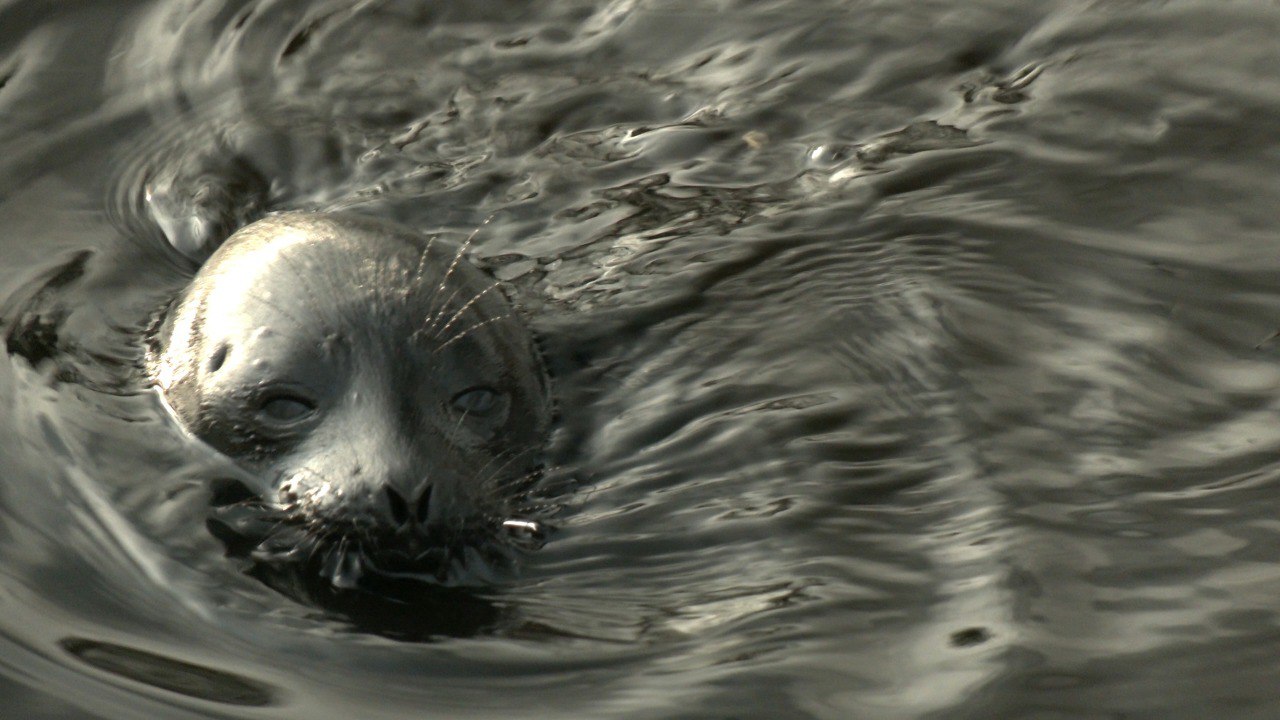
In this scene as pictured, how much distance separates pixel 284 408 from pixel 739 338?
4.77 ft

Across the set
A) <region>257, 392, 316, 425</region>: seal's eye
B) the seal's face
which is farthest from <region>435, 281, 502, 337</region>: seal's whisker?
<region>257, 392, 316, 425</region>: seal's eye

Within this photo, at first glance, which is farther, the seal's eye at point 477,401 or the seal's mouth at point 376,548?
the seal's eye at point 477,401

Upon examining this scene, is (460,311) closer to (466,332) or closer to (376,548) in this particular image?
(466,332)

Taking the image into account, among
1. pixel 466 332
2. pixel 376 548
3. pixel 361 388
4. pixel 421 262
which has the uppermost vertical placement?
pixel 421 262

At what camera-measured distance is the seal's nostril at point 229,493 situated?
4141mm

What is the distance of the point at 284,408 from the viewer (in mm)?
4152

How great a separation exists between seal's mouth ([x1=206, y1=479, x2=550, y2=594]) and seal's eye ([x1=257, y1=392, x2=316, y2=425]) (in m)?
0.24

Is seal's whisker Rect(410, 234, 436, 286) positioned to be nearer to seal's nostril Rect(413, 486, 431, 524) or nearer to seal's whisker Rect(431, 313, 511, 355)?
seal's whisker Rect(431, 313, 511, 355)

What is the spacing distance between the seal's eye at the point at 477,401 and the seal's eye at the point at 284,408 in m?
0.36

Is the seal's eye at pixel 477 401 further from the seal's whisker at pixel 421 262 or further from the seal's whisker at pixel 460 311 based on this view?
the seal's whisker at pixel 421 262

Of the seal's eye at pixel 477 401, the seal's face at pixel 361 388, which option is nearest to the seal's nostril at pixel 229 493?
the seal's face at pixel 361 388

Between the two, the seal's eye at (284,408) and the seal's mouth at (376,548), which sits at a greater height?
the seal's eye at (284,408)

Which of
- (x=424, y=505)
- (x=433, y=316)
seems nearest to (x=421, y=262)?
(x=433, y=316)

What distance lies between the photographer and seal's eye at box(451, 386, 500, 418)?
4133mm
